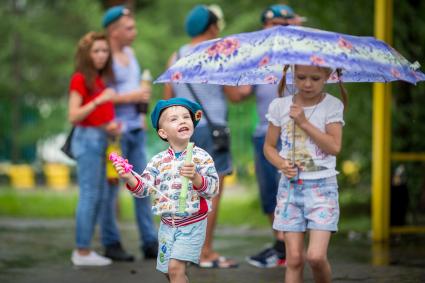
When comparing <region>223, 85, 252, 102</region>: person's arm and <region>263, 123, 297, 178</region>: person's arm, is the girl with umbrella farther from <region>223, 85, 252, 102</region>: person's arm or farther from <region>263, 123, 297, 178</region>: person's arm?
<region>223, 85, 252, 102</region>: person's arm

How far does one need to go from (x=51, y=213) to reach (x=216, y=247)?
17.5 feet

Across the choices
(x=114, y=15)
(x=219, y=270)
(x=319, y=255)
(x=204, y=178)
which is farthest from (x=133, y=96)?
(x=319, y=255)

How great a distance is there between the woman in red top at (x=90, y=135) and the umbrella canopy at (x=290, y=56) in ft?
6.60

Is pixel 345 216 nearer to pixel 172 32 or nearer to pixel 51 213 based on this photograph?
pixel 51 213

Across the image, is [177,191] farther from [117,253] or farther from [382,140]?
[382,140]

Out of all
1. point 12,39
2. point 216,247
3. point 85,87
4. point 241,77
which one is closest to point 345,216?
point 216,247

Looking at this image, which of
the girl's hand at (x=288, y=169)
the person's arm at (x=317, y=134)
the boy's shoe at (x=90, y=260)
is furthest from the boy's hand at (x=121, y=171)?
the boy's shoe at (x=90, y=260)

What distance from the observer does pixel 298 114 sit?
6.04 meters

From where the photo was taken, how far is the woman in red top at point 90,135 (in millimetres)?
8219

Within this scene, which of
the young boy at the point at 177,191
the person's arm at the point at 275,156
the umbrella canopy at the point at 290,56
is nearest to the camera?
the umbrella canopy at the point at 290,56

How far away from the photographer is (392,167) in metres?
10.9

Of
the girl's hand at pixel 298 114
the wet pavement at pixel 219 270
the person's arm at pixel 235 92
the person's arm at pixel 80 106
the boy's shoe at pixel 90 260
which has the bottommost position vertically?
the wet pavement at pixel 219 270

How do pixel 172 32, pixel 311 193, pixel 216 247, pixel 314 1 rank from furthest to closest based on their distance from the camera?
1. pixel 172 32
2. pixel 314 1
3. pixel 216 247
4. pixel 311 193

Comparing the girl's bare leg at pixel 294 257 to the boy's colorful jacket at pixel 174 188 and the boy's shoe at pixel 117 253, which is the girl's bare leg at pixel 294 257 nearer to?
the boy's colorful jacket at pixel 174 188
